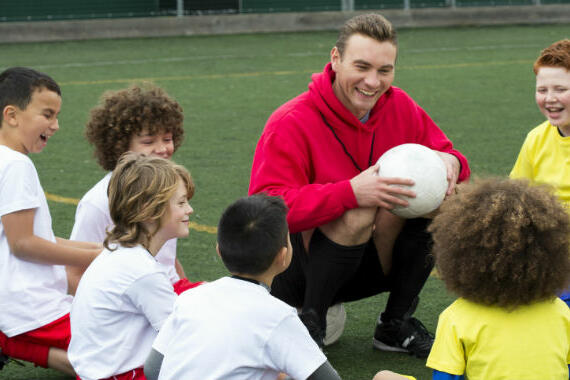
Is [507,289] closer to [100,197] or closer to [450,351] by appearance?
[450,351]

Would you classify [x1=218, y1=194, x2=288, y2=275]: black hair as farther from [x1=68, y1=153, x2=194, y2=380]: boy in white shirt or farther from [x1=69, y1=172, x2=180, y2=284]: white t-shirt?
[x1=69, y1=172, x2=180, y2=284]: white t-shirt

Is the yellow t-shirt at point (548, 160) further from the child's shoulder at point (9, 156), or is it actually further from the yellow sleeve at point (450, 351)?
the child's shoulder at point (9, 156)

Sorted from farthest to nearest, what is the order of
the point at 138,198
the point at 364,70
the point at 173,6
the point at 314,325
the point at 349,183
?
the point at 173,6, the point at 364,70, the point at 314,325, the point at 349,183, the point at 138,198

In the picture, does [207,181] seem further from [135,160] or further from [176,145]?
[135,160]

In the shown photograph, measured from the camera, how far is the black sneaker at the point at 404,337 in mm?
4121

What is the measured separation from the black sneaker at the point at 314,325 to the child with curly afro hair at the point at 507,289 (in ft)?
3.62

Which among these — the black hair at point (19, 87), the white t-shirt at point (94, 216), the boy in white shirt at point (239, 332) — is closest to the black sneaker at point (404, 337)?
the white t-shirt at point (94, 216)

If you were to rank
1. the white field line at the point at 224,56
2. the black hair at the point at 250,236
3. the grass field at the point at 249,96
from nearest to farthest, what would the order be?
the black hair at the point at 250,236, the grass field at the point at 249,96, the white field line at the point at 224,56

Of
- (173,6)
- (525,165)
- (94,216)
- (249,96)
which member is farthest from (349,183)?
(173,6)

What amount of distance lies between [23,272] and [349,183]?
1.41 m

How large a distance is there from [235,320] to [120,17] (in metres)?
14.6

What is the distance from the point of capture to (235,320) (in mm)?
2621

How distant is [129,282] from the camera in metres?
3.14

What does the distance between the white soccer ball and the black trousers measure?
22 centimetres
